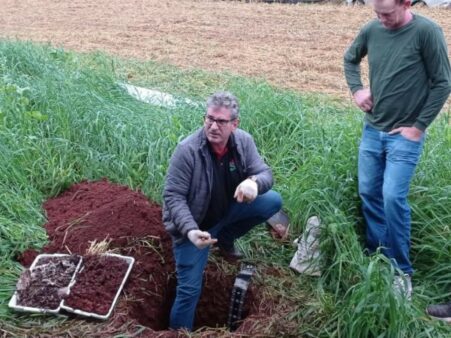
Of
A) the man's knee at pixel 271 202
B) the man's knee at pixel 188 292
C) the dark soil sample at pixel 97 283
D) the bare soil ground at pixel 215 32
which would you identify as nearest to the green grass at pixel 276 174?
the dark soil sample at pixel 97 283

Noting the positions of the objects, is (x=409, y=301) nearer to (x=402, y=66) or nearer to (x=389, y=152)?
(x=389, y=152)


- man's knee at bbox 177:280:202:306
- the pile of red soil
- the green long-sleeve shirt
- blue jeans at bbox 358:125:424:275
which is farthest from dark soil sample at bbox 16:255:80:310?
the green long-sleeve shirt

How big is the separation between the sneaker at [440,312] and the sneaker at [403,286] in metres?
0.15

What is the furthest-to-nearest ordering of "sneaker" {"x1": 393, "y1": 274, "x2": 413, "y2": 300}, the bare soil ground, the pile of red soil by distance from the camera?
the bare soil ground
the pile of red soil
"sneaker" {"x1": 393, "y1": 274, "x2": 413, "y2": 300}

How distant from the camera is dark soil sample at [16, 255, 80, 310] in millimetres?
3748

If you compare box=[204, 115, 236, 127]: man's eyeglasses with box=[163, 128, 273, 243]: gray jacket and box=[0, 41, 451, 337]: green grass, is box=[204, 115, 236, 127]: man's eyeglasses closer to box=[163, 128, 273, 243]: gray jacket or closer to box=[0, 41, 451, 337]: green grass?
box=[163, 128, 273, 243]: gray jacket

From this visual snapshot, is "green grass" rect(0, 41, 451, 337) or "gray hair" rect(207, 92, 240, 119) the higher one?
"gray hair" rect(207, 92, 240, 119)

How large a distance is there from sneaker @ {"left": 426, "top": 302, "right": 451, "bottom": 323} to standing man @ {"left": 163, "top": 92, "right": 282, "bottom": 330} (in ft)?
3.97

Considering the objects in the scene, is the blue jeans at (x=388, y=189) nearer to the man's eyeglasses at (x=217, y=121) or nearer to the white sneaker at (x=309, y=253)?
the white sneaker at (x=309, y=253)

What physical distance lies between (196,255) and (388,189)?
3.95 feet

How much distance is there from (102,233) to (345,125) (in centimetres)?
227

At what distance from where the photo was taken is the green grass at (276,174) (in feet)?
12.3

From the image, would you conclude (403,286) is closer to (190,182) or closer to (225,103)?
(190,182)

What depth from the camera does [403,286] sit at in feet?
12.7
